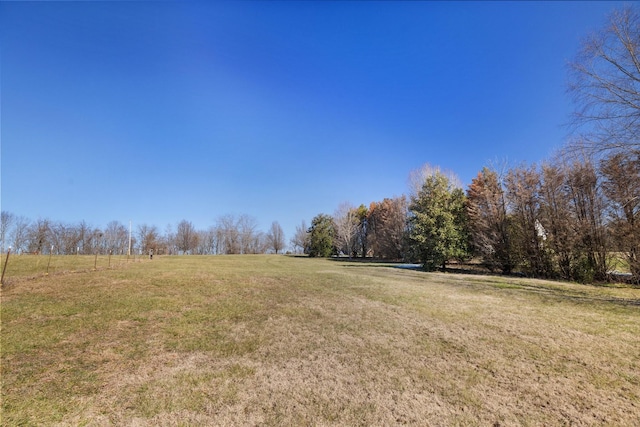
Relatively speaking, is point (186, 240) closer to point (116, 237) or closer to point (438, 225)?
point (116, 237)

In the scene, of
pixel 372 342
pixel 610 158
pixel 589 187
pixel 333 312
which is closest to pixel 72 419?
pixel 372 342

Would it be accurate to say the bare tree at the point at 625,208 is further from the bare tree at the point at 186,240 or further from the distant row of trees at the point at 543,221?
the bare tree at the point at 186,240

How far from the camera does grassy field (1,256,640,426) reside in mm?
2707

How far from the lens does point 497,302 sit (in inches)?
301

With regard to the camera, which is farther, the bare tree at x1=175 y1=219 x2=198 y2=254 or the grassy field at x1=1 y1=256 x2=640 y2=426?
the bare tree at x1=175 y1=219 x2=198 y2=254

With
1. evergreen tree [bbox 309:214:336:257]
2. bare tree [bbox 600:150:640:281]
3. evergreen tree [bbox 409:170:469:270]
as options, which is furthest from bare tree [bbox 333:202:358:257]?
bare tree [bbox 600:150:640:281]

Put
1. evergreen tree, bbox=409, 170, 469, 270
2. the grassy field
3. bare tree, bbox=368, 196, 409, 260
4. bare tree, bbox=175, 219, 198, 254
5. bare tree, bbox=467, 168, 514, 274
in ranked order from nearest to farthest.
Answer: the grassy field, bare tree, bbox=467, 168, 514, 274, evergreen tree, bbox=409, 170, 469, 270, bare tree, bbox=368, 196, 409, 260, bare tree, bbox=175, 219, 198, 254

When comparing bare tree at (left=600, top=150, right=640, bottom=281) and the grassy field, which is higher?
bare tree at (left=600, top=150, right=640, bottom=281)

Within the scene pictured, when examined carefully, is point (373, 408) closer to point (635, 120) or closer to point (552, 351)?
point (552, 351)

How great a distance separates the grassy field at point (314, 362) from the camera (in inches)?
107

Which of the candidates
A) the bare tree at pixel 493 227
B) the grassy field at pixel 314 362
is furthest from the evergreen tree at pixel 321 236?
the grassy field at pixel 314 362

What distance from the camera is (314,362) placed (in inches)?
153

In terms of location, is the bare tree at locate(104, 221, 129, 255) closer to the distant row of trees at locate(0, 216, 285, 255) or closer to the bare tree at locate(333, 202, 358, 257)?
the distant row of trees at locate(0, 216, 285, 255)

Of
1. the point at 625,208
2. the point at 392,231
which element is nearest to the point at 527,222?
the point at 625,208
